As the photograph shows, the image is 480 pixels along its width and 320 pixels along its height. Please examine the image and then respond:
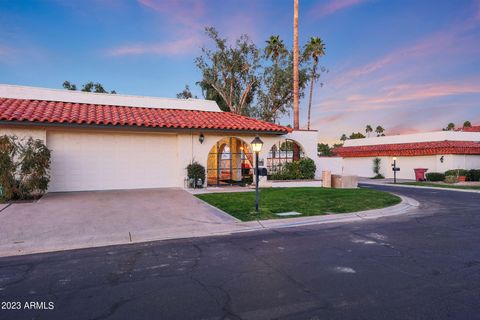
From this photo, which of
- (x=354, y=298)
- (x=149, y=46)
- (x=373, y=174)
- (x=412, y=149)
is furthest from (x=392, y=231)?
(x=373, y=174)

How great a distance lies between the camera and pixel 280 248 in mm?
6184

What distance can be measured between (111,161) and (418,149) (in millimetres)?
27067

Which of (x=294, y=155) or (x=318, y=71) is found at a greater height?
(x=318, y=71)

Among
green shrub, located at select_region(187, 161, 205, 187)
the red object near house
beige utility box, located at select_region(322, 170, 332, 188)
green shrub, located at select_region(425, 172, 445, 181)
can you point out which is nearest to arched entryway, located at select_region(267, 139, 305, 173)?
beige utility box, located at select_region(322, 170, 332, 188)

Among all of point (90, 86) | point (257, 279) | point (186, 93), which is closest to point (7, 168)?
point (257, 279)

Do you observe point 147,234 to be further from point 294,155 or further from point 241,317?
point 294,155

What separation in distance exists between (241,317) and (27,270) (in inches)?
150

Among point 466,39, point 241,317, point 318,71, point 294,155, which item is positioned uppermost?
point 318,71

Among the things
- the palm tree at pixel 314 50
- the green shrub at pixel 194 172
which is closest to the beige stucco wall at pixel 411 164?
the palm tree at pixel 314 50

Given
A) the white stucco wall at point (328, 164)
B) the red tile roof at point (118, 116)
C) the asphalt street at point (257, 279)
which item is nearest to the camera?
the asphalt street at point (257, 279)

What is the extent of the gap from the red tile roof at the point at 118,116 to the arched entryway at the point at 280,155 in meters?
1.92

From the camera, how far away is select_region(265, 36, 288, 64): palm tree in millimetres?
33281

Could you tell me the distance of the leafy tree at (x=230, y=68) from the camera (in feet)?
111

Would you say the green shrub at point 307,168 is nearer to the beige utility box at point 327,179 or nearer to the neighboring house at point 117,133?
the beige utility box at point 327,179
